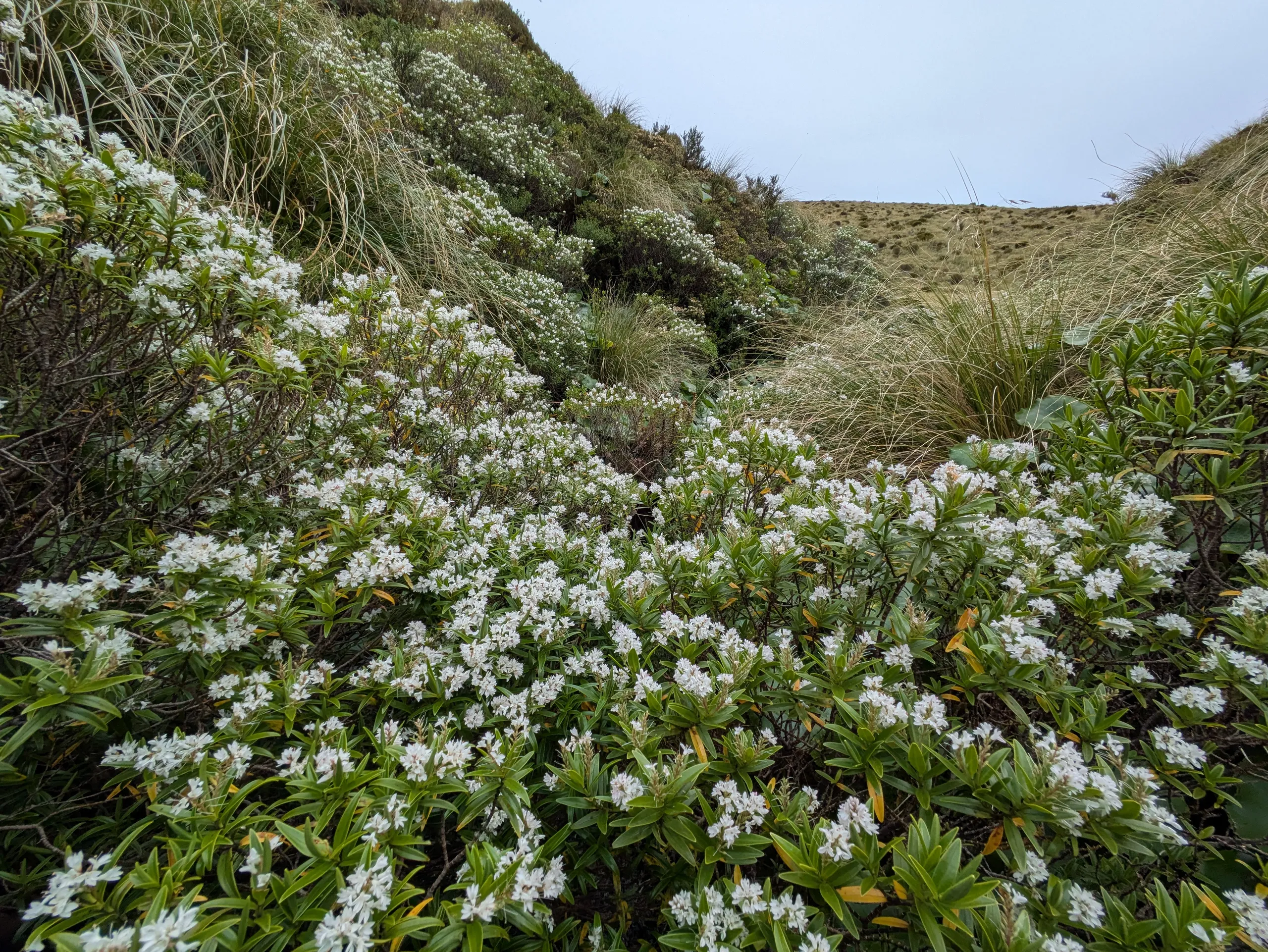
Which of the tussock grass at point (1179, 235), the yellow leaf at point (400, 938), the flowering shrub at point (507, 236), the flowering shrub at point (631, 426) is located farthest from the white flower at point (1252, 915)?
the flowering shrub at point (507, 236)

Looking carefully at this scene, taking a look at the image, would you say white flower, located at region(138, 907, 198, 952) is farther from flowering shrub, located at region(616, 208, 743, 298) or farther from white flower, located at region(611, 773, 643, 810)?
flowering shrub, located at region(616, 208, 743, 298)

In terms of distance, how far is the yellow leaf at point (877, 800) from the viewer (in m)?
1.05

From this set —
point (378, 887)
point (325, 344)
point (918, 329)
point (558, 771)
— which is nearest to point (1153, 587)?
point (558, 771)

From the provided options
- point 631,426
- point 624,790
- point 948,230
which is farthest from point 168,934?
point 948,230

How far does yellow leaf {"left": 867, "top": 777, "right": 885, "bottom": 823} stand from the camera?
1048mm

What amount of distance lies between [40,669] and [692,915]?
4.34 ft

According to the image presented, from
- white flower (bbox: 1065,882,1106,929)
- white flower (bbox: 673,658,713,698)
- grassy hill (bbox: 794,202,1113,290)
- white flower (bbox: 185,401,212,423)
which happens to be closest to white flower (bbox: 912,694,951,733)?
white flower (bbox: 1065,882,1106,929)

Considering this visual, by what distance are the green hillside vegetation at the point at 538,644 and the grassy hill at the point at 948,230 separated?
20.7 ft

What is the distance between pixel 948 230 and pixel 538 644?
46.0 feet

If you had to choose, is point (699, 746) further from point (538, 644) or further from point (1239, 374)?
point (1239, 374)

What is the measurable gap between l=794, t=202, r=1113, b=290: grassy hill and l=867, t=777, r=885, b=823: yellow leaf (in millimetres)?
7331

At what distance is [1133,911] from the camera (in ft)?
3.47

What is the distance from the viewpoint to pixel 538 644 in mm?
1510

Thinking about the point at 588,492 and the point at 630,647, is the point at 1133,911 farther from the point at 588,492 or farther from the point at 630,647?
the point at 588,492
